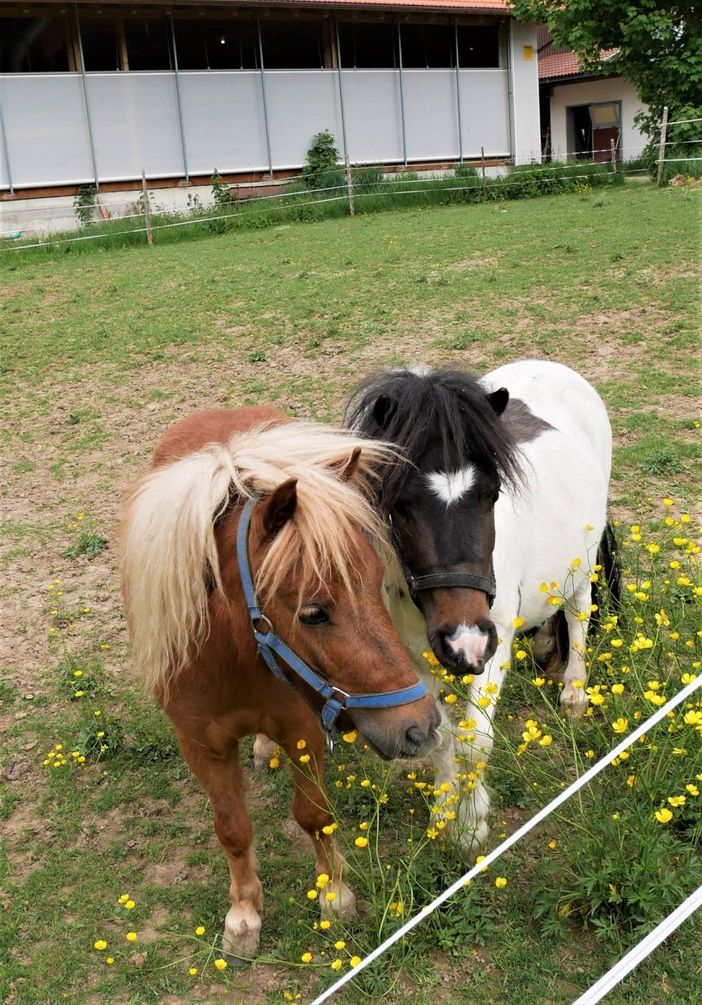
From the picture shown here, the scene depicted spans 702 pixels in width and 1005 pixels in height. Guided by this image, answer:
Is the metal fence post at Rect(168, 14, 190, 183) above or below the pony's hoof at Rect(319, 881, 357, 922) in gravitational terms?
above

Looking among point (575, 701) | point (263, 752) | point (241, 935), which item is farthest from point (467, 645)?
point (263, 752)

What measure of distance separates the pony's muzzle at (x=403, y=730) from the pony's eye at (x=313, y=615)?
0.82ft

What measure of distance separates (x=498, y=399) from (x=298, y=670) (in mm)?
1240

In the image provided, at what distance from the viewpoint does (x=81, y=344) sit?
388 inches

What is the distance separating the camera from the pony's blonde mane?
2268mm

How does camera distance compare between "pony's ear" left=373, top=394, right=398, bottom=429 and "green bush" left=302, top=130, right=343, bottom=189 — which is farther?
"green bush" left=302, top=130, right=343, bottom=189

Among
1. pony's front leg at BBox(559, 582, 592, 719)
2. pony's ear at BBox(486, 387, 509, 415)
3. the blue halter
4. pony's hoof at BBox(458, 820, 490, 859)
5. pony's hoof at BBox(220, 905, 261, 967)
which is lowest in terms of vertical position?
pony's hoof at BBox(220, 905, 261, 967)

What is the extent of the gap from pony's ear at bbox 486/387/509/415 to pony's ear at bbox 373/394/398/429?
12.8 inches

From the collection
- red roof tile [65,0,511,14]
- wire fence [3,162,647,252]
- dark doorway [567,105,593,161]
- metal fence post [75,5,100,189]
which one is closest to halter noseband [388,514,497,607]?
wire fence [3,162,647,252]

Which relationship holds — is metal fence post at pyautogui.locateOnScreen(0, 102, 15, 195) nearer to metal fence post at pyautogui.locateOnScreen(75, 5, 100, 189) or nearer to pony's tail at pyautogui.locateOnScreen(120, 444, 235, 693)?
metal fence post at pyautogui.locateOnScreen(75, 5, 100, 189)

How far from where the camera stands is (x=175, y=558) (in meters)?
2.48

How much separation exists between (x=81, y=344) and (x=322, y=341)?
278 centimetres

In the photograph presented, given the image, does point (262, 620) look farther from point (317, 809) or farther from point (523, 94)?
point (523, 94)

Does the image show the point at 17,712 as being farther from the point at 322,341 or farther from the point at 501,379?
the point at 322,341
